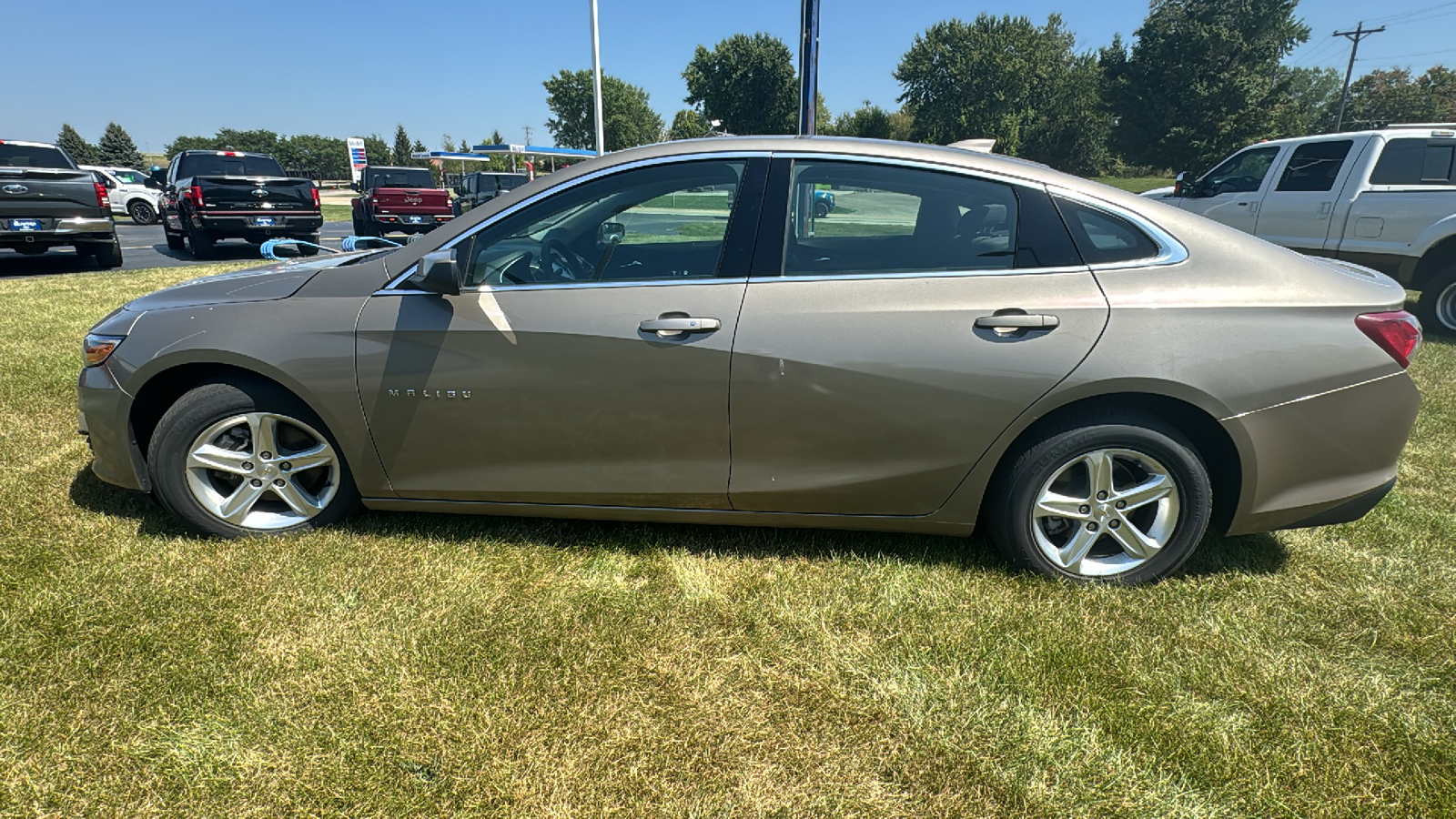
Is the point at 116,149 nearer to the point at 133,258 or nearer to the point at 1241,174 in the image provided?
the point at 133,258


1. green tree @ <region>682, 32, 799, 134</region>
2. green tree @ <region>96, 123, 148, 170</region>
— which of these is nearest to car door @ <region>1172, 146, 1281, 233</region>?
green tree @ <region>682, 32, 799, 134</region>

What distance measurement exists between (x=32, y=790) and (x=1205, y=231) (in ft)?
12.3

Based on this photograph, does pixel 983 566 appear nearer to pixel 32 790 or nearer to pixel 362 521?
pixel 362 521

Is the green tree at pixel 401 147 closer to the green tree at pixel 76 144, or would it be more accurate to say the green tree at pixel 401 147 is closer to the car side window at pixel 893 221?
the green tree at pixel 76 144

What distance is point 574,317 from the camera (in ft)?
8.35

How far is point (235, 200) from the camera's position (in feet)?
39.7

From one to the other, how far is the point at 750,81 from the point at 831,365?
93.0 meters

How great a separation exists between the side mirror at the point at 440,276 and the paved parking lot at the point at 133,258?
11418mm

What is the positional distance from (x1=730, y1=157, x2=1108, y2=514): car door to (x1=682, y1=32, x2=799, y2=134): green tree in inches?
3471

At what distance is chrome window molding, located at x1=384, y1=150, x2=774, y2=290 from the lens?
2.65 meters

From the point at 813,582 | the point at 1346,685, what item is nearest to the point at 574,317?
the point at 813,582

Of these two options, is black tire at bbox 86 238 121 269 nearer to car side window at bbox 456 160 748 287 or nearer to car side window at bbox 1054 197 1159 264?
car side window at bbox 456 160 748 287

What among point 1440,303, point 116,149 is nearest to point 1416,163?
point 1440,303

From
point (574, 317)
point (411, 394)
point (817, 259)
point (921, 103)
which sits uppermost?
point (921, 103)
